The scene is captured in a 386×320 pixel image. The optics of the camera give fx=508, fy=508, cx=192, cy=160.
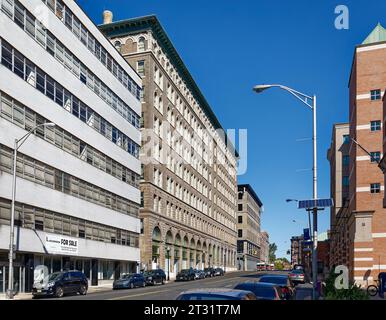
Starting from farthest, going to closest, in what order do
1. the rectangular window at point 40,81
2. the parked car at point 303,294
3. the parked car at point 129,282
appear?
the parked car at point 129,282, the rectangular window at point 40,81, the parked car at point 303,294

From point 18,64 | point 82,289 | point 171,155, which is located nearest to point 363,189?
point 82,289

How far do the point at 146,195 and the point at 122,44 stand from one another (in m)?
25.4

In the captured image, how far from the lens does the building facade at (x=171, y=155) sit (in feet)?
257

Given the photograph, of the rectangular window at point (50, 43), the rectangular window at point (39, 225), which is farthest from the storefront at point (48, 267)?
the rectangular window at point (50, 43)

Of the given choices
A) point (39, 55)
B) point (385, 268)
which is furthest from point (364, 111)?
point (39, 55)

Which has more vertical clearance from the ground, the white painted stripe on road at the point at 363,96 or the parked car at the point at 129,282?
the white painted stripe on road at the point at 363,96

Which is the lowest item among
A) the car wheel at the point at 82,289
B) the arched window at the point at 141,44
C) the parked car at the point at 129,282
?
the parked car at the point at 129,282

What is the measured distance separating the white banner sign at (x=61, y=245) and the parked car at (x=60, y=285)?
6388 mm

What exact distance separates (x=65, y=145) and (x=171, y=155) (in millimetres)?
41459

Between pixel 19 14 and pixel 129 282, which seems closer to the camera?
pixel 19 14

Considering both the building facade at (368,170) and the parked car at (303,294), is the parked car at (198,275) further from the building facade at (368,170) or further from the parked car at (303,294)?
the parked car at (303,294)

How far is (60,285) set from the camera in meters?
36.5

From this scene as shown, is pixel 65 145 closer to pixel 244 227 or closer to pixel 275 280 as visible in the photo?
pixel 275 280
